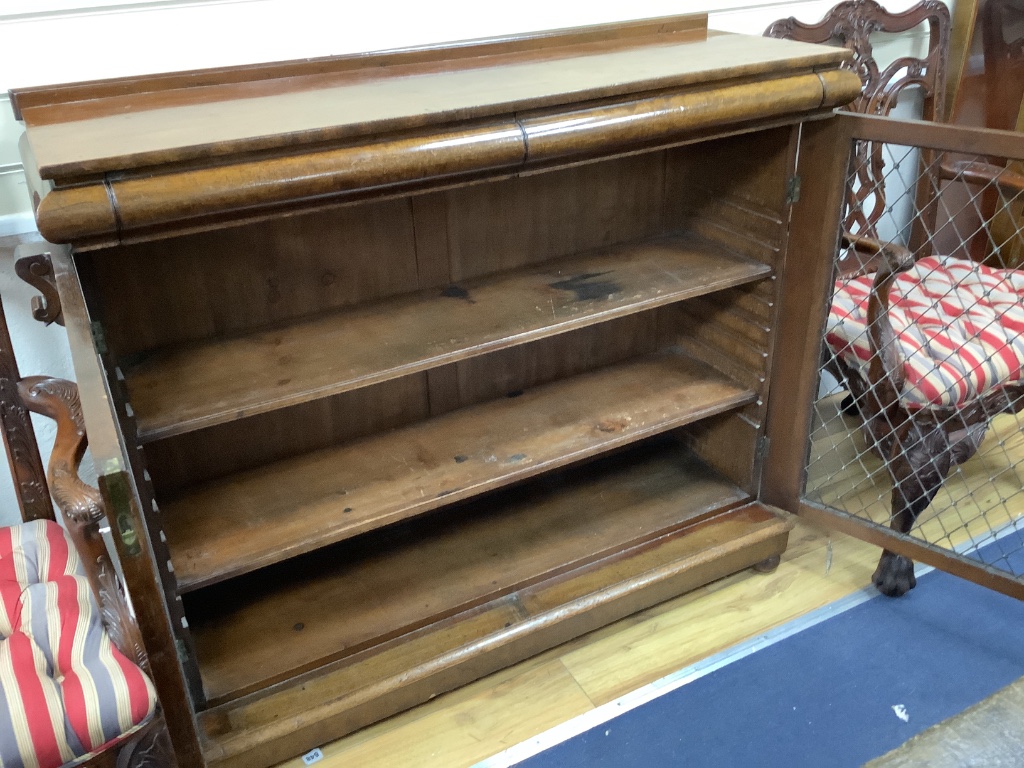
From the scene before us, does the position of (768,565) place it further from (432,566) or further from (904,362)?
(432,566)

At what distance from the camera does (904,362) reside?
5.06ft

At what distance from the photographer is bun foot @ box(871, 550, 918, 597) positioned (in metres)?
1.65

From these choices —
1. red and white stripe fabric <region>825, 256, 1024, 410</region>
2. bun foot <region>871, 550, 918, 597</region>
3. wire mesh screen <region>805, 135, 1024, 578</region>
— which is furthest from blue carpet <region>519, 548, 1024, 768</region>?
red and white stripe fabric <region>825, 256, 1024, 410</region>

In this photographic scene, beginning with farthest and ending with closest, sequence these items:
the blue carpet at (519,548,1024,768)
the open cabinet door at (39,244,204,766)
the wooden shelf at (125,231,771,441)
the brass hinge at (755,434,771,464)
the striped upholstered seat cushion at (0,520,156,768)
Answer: the brass hinge at (755,434,771,464)
the blue carpet at (519,548,1024,768)
the wooden shelf at (125,231,771,441)
the striped upholstered seat cushion at (0,520,156,768)
the open cabinet door at (39,244,204,766)

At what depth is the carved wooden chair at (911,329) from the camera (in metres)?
1.53

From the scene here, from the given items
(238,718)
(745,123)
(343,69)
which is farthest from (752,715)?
(343,69)

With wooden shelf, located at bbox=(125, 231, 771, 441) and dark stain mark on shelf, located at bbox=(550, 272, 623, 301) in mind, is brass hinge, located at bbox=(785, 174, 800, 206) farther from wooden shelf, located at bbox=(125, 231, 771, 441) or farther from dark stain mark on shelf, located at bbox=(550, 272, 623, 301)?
dark stain mark on shelf, located at bbox=(550, 272, 623, 301)

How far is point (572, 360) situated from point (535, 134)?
65 centimetres

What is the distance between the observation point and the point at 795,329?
4.97 feet

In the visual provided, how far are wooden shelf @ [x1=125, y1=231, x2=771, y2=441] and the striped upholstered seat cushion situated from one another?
257mm

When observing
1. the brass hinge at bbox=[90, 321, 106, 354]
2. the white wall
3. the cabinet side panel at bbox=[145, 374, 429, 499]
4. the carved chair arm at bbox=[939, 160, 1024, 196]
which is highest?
the white wall

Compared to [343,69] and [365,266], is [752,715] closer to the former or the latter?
[365,266]

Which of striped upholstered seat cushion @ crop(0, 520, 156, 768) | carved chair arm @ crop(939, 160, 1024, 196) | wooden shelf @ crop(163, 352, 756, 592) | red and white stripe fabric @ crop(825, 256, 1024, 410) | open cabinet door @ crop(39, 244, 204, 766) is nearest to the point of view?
open cabinet door @ crop(39, 244, 204, 766)

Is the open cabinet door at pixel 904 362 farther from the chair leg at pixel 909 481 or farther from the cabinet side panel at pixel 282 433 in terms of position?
the cabinet side panel at pixel 282 433
